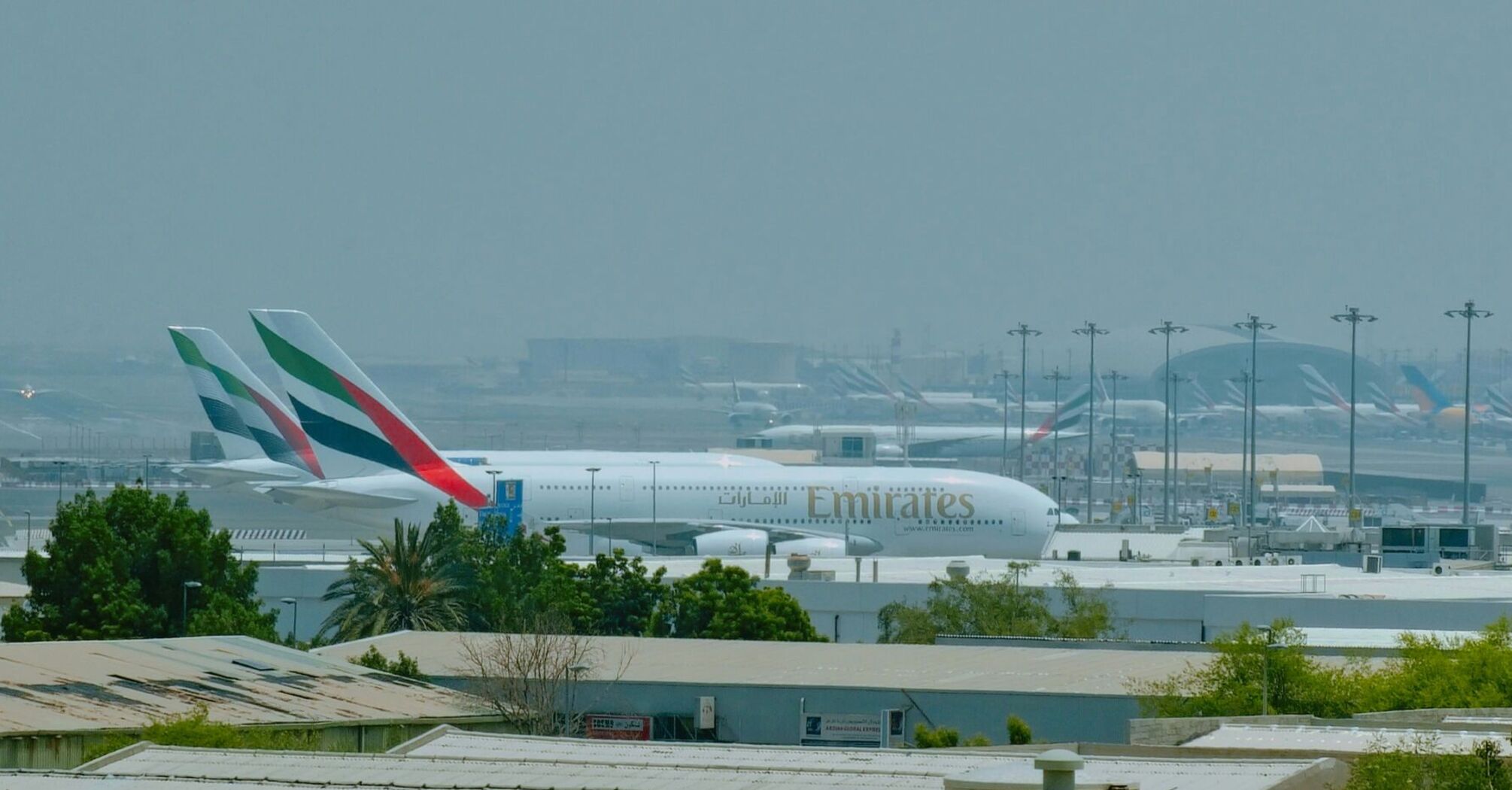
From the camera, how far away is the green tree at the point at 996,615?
56250 mm

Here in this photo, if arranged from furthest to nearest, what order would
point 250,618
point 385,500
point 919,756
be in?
1. point 385,500
2. point 250,618
3. point 919,756

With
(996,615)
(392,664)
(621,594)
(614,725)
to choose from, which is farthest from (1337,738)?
(621,594)

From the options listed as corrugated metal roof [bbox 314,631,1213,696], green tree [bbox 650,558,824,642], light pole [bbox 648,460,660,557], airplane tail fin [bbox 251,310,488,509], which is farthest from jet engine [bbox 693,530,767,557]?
corrugated metal roof [bbox 314,631,1213,696]

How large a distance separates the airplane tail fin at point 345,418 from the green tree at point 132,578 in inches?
1356

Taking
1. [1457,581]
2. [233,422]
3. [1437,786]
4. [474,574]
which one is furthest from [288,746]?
[233,422]

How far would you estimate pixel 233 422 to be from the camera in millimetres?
99938

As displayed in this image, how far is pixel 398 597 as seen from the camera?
54.0 metres

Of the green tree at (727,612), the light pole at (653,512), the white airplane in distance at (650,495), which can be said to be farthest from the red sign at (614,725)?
the light pole at (653,512)

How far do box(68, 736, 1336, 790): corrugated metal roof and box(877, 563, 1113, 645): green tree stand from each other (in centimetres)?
3036

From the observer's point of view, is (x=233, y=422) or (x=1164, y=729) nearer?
(x=1164, y=729)

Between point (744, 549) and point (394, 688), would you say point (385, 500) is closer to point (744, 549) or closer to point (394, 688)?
point (744, 549)

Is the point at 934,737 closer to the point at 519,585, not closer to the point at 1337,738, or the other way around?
the point at 1337,738

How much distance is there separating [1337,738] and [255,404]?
7876cm

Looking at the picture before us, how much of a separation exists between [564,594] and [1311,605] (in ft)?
62.5
